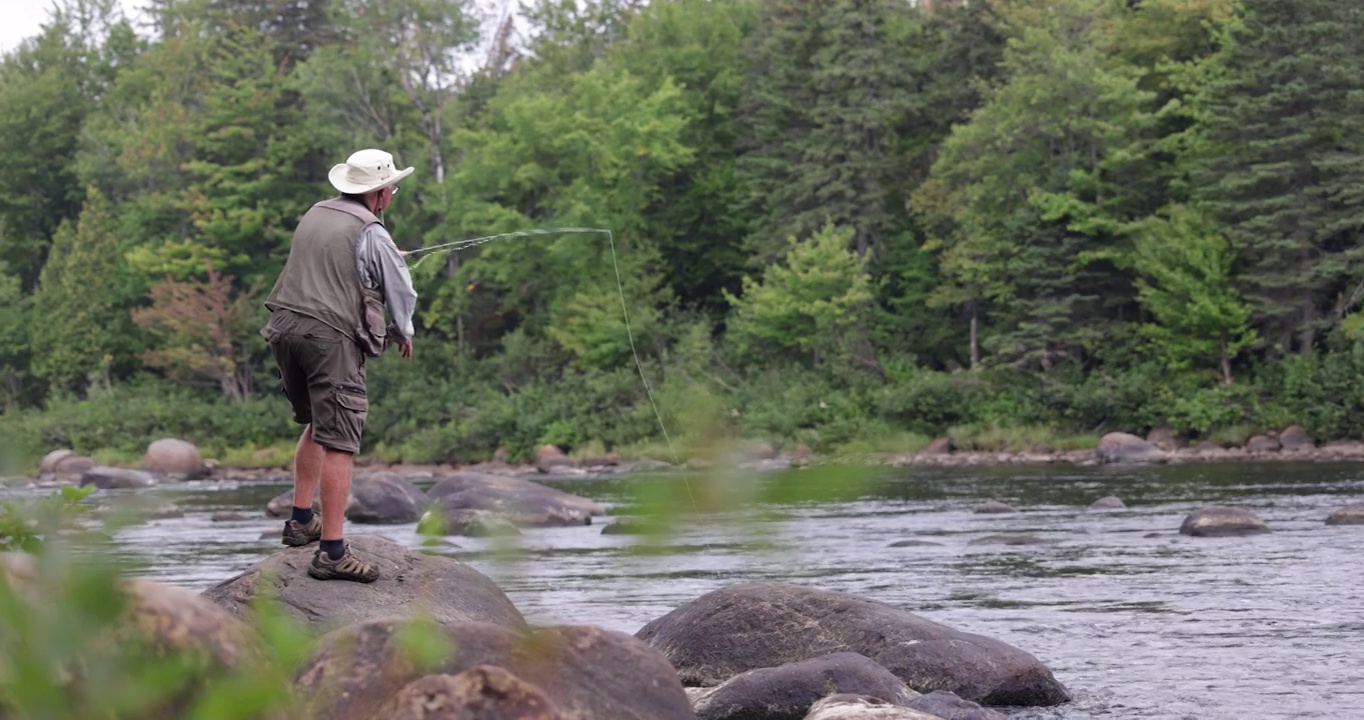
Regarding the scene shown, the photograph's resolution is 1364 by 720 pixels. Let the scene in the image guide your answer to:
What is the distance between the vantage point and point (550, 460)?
41531mm

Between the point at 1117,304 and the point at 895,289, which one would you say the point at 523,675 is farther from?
the point at 895,289

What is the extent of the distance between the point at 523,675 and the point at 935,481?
24.8 meters

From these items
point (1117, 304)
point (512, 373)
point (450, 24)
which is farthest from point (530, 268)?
point (1117, 304)

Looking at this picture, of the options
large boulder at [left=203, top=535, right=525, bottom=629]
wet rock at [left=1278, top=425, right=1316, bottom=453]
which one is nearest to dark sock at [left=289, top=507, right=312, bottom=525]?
large boulder at [left=203, top=535, right=525, bottom=629]

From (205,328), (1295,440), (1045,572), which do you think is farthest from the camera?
(205,328)

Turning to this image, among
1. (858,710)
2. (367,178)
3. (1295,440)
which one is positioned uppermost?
(367,178)

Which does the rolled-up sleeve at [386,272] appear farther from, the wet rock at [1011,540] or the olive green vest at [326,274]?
the wet rock at [1011,540]

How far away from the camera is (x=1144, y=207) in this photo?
133ft

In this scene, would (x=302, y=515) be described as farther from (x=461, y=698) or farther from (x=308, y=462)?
(x=461, y=698)

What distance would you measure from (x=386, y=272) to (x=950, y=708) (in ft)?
9.14

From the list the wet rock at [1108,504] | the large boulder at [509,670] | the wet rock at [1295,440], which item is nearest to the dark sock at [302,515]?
the large boulder at [509,670]

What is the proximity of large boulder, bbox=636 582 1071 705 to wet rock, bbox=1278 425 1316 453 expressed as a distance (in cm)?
2695

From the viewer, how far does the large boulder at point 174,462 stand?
1726 inches

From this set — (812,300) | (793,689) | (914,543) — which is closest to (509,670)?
(793,689)
